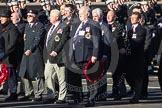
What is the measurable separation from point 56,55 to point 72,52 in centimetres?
35

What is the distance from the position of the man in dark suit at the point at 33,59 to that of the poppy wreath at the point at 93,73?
1.50 meters

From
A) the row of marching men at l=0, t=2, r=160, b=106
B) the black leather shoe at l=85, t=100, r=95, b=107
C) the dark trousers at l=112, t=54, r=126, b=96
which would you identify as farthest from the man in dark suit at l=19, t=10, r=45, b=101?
the dark trousers at l=112, t=54, r=126, b=96

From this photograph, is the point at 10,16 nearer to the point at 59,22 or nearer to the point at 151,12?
the point at 59,22

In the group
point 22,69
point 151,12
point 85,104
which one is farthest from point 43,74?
point 151,12

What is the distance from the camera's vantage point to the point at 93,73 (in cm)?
1386

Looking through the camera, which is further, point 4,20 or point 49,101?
point 4,20

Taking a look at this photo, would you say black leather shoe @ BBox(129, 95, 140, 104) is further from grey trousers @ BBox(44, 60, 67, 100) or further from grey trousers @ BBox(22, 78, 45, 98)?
grey trousers @ BBox(22, 78, 45, 98)

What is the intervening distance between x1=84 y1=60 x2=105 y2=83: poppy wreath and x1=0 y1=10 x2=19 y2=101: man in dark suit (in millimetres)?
2135

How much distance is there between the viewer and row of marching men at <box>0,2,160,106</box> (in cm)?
1384

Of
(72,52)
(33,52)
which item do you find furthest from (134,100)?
(33,52)

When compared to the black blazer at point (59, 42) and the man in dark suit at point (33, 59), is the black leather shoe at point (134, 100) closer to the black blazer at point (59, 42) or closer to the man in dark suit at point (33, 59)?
the black blazer at point (59, 42)

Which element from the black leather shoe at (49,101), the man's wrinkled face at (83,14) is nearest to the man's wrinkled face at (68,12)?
the man's wrinkled face at (83,14)

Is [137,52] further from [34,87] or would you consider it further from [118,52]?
[34,87]

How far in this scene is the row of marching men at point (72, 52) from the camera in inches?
545
